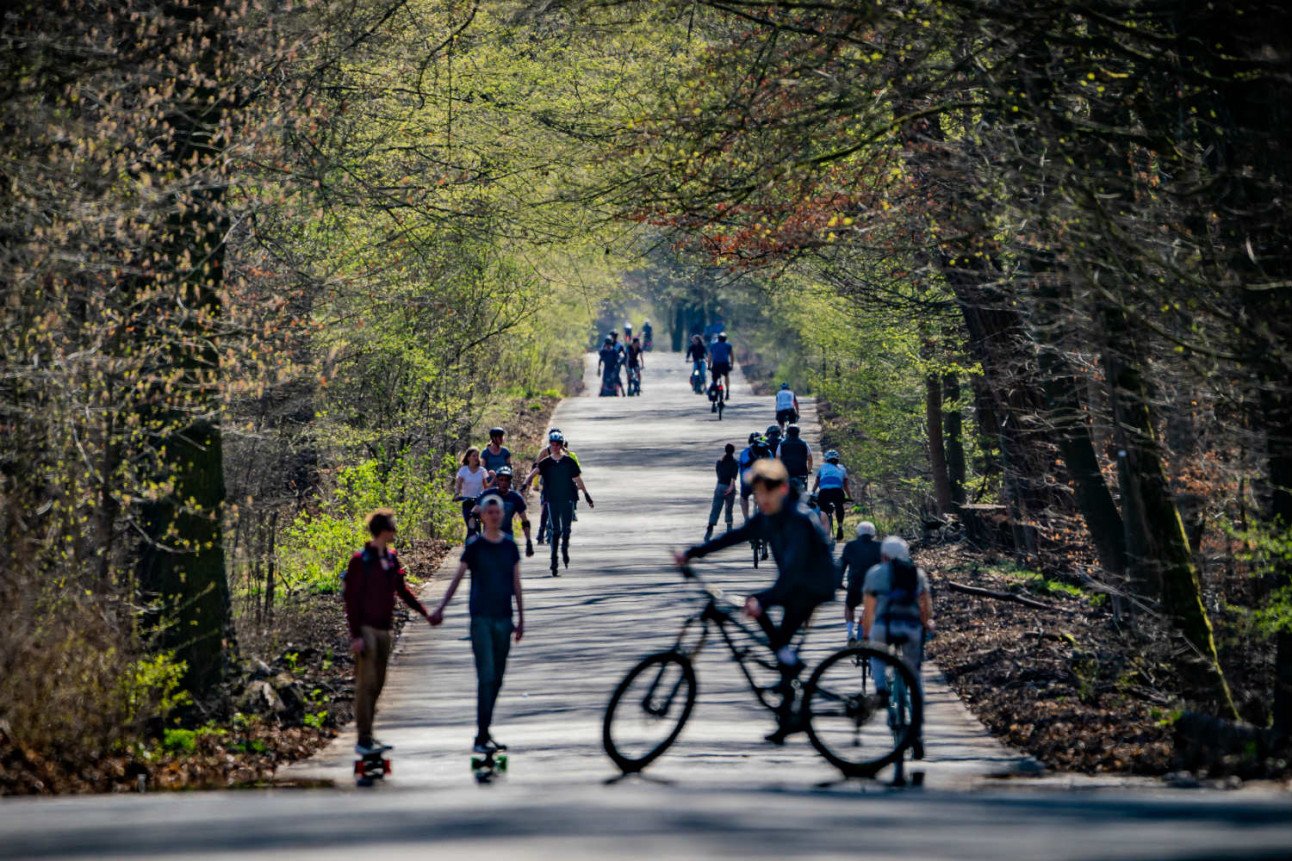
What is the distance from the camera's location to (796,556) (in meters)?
10.5

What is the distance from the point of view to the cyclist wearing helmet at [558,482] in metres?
24.0

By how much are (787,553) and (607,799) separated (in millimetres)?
2737

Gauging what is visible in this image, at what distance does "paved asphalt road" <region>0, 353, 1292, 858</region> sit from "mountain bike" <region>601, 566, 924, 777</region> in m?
0.37

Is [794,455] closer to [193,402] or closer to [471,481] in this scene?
[471,481]

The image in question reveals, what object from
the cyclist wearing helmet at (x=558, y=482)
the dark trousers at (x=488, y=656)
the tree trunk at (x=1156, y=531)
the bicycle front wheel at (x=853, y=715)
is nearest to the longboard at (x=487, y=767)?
the dark trousers at (x=488, y=656)

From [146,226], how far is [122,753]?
12.0 ft

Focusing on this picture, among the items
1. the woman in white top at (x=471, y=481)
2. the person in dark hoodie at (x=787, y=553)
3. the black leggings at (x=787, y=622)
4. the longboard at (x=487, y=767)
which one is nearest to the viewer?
the person in dark hoodie at (x=787, y=553)

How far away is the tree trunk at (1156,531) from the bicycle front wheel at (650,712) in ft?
16.9

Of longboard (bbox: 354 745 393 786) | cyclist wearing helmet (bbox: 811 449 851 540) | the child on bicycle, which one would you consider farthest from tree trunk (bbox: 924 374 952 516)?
longboard (bbox: 354 745 393 786)

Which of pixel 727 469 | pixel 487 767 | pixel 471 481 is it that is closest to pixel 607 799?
pixel 487 767

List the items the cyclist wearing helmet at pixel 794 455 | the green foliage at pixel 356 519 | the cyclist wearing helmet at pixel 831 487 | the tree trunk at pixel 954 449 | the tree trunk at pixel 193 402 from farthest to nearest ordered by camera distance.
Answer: the tree trunk at pixel 954 449, the cyclist wearing helmet at pixel 831 487, the cyclist wearing helmet at pixel 794 455, the green foliage at pixel 356 519, the tree trunk at pixel 193 402

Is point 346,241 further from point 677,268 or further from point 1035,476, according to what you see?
point 677,268

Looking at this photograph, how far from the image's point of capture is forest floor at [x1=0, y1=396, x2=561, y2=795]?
36.4 feet

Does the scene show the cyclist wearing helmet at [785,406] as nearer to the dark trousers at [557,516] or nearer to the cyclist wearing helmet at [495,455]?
the dark trousers at [557,516]
